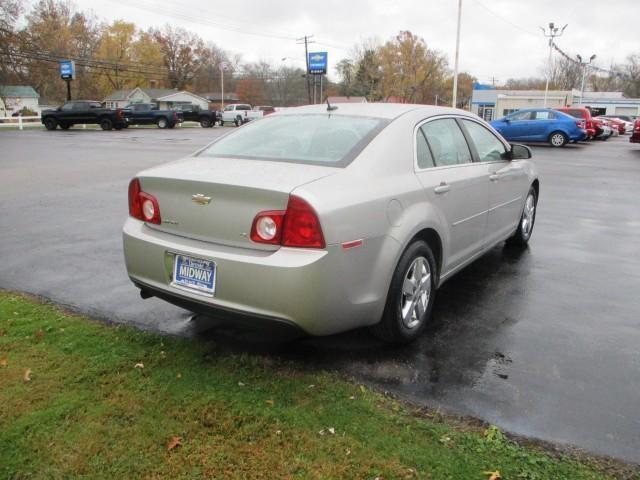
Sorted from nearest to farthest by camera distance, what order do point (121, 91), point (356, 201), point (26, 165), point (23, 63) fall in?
point (356, 201)
point (26, 165)
point (23, 63)
point (121, 91)

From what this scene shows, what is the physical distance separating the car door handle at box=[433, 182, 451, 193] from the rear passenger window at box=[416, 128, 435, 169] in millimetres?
165

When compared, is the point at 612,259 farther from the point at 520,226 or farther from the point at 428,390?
the point at 428,390

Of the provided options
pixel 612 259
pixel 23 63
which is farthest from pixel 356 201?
pixel 23 63

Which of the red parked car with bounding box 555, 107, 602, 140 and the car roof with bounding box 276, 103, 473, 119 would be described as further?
the red parked car with bounding box 555, 107, 602, 140

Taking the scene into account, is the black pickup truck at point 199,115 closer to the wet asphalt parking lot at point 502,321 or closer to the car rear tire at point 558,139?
the car rear tire at point 558,139

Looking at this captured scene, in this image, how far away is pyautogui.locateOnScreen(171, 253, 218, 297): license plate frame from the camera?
10.5 ft

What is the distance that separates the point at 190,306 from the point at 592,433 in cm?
232

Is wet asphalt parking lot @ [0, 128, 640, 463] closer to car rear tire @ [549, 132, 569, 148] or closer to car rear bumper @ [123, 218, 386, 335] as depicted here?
car rear bumper @ [123, 218, 386, 335]

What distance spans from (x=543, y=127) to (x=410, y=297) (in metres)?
21.5

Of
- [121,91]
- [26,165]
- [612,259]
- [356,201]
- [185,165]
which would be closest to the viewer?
[356,201]

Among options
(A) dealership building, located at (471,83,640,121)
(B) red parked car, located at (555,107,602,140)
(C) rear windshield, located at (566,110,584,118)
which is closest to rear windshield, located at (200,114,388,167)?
(B) red parked car, located at (555,107,602,140)

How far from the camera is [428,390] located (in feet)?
10.5

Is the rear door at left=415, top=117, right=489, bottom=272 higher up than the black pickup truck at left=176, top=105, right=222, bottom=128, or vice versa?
the black pickup truck at left=176, top=105, right=222, bottom=128

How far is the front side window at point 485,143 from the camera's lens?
16.3ft
